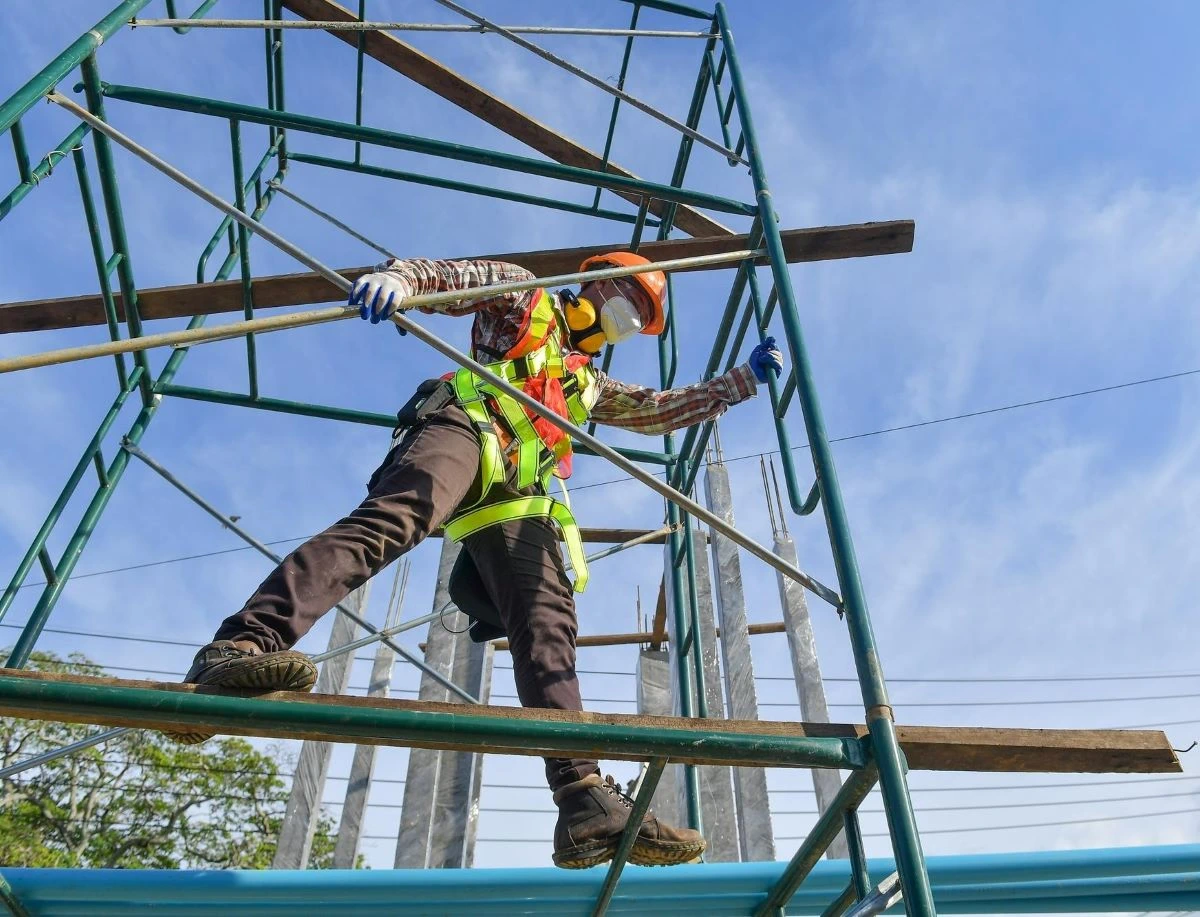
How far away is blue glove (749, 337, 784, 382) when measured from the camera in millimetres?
3618

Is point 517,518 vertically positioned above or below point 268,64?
below

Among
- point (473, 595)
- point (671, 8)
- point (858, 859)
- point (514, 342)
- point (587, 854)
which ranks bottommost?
point (858, 859)

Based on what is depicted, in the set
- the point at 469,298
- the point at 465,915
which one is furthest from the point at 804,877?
the point at 469,298

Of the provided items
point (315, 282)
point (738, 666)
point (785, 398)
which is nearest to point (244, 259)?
point (315, 282)

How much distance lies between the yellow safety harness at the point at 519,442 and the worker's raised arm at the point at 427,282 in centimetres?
19

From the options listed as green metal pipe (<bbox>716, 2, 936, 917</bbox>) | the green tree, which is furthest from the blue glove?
the green tree

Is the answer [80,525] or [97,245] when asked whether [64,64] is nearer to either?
[97,245]

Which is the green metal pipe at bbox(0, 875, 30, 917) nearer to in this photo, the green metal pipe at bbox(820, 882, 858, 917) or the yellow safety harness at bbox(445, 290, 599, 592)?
the yellow safety harness at bbox(445, 290, 599, 592)

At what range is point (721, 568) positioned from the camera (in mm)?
7168

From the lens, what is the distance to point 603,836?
255cm

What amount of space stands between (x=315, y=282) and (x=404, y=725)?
290cm

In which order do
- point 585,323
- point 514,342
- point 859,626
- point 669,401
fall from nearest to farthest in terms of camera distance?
point 859,626, point 514,342, point 585,323, point 669,401

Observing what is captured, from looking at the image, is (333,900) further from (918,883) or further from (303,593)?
(918,883)

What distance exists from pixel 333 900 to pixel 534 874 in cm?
52
